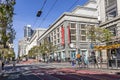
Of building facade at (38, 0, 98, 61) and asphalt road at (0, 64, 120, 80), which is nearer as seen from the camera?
asphalt road at (0, 64, 120, 80)

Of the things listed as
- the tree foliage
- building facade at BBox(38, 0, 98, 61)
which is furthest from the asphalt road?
building facade at BBox(38, 0, 98, 61)

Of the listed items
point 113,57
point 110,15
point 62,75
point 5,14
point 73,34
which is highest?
point 110,15

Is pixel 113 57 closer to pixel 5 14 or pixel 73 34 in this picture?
pixel 5 14

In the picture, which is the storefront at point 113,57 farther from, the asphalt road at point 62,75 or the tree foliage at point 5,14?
the tree foliage at point 5,14

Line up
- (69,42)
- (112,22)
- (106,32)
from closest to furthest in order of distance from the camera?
(106,32), (112,22), (69,42)

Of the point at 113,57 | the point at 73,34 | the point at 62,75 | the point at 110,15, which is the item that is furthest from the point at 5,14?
the point at 73,34

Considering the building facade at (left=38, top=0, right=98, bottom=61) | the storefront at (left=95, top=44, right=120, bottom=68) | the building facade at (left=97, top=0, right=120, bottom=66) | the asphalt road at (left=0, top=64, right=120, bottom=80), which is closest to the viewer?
the asphalt road at (left=0, top=64, right=120, bottom=80)

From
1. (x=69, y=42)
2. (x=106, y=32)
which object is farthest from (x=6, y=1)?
(x=69, y=42)

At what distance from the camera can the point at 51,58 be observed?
98375mm

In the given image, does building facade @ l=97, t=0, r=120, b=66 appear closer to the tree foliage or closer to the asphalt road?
the asphalt road

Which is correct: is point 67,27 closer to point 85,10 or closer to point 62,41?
point 62,41

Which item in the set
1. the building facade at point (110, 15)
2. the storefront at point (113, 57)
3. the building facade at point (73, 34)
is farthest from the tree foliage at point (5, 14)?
the building facade at point (73, 34)

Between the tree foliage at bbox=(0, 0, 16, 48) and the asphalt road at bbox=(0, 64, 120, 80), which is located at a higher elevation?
the tree foliage at bbox=(0, 0, 16, 48)

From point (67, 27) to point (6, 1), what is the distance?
60.9 metres
